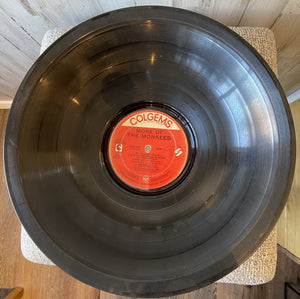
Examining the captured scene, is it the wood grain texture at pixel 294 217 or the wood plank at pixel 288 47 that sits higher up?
the wood plank at pixel 288 47

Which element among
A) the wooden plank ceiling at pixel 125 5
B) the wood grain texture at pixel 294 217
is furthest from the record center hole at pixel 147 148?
the wood grain texture at pixel 294 217

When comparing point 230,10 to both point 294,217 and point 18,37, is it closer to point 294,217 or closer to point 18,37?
point 18,37

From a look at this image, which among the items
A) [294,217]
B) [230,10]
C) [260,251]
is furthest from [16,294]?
[230,10]

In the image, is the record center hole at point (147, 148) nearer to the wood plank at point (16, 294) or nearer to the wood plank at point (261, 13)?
the wood plank at point (261, 13)

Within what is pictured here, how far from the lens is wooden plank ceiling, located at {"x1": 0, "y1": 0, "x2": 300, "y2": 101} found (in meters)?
0.56

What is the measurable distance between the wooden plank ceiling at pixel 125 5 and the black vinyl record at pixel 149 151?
105 mm

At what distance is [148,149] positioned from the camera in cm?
66

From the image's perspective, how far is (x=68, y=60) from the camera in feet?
1.72

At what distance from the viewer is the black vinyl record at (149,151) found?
0.46 metres

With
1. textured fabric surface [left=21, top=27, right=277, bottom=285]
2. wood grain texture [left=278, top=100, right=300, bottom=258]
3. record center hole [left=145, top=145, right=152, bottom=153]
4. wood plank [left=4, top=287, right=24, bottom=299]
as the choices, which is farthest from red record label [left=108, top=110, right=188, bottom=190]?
wood plank [left=4, top=287, right=24, bottom=299]

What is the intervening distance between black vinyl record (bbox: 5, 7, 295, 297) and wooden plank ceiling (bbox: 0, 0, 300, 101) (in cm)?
10

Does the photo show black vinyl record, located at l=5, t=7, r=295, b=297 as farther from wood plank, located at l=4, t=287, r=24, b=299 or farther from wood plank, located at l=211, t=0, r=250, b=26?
wood plank, located at l=4, t=287, r=24, b=299

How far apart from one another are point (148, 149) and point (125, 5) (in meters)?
0.33

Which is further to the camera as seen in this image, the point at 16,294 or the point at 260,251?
the point at 16,294
